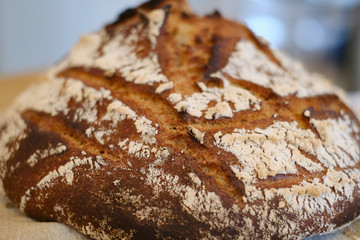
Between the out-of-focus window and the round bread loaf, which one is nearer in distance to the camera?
the round bread loaf

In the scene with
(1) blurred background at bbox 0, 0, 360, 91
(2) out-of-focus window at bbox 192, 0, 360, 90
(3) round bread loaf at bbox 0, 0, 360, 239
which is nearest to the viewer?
(3) round bread loaf at bbox 0, 0, 360, 239

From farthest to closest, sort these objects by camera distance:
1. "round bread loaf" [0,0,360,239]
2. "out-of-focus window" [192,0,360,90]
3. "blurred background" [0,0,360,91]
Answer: "out-of-focus window" [192,0,360,90] → "blurred background" [0,0,360,91] → "round bread loaf" [0,0,360,239]

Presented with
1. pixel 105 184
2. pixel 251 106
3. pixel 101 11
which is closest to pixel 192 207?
pixel 105 184

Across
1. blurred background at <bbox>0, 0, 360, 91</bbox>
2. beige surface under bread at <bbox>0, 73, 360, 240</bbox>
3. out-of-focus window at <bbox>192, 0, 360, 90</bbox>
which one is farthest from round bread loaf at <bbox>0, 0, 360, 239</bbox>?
out-of-focus window at <bbox>192, 0, 360, 90</bbox>

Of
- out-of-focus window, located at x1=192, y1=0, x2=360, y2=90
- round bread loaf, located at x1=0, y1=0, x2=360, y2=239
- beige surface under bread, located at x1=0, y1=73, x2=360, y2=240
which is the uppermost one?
round bread loaf, located at x1=0, y1=0, x2=360, y2=239

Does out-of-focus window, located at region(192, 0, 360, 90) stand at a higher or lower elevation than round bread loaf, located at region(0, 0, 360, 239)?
lower

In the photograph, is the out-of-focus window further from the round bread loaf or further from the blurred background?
the round bread loaf

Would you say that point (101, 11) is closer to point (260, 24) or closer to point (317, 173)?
point (260, 24)

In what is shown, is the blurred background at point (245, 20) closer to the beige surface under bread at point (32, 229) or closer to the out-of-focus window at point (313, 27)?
the out-of-focus window at point (313, 27)
